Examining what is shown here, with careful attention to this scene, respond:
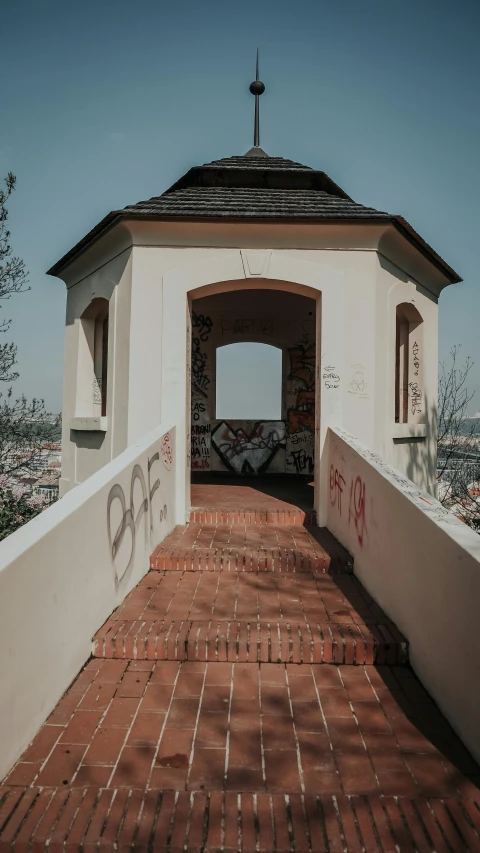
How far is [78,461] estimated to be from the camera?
8117mm

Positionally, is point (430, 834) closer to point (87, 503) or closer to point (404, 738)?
point (404, 738)

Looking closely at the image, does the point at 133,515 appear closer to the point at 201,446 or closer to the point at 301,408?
the point at 201,446

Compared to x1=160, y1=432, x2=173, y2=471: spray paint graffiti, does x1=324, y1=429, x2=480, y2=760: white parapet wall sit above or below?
below

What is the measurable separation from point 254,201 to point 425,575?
5405mm

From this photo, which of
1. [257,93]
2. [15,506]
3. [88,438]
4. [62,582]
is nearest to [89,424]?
[88,438]

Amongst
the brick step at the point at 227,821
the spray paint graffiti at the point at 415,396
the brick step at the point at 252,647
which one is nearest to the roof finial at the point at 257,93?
the spray paint graffiti at the point at 415,396

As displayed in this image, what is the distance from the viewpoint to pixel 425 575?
10.4 feet

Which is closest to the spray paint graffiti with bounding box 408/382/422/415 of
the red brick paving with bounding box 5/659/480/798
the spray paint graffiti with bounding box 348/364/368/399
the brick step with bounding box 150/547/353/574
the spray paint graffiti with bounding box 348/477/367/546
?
→ the spray paint graffiti with bounding box 348/364/368/399

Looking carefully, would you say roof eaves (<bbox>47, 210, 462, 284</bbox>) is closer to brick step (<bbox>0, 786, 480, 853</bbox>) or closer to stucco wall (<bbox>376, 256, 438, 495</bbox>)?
stucco wall (<bbox>376, 256, 438, 495</bbox>)

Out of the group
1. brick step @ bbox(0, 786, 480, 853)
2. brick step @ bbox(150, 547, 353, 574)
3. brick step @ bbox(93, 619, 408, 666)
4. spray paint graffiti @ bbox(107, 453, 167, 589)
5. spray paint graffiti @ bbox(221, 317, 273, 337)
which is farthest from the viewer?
spray paint graffiti @ bbox(221, 317, 273, 337)

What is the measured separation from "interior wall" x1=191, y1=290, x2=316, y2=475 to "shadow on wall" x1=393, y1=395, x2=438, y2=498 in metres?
3.07

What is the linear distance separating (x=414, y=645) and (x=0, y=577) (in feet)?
8.38

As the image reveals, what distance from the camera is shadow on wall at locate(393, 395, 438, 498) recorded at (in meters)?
7.91

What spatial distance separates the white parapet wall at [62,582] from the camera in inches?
96.3
